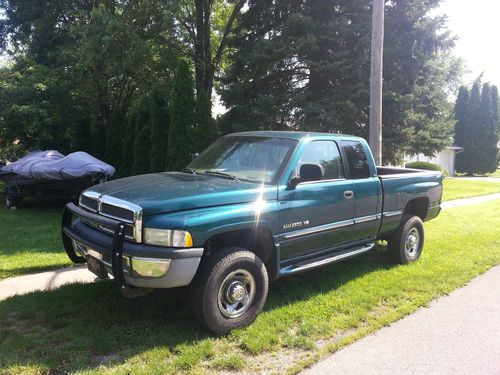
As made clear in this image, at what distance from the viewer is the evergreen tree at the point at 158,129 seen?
1330 centimetres

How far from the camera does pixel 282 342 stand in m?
4.09

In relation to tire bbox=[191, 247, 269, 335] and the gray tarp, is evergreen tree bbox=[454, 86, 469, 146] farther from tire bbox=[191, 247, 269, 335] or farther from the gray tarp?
tire bbox=[191, 247, 269, 335]

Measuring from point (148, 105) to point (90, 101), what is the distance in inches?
165

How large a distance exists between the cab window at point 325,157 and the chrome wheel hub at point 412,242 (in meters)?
1.95

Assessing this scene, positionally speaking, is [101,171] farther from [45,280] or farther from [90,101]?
[90,101]

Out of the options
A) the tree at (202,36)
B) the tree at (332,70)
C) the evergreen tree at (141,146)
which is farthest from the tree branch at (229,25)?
the evergreen tree at (141,146)

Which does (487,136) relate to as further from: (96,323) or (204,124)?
(96,323)

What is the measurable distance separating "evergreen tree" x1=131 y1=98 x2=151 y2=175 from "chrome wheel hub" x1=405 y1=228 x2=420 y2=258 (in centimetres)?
911

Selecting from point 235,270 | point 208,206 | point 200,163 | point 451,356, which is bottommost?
point 451,356

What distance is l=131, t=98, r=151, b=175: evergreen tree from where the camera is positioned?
13930 millimetres

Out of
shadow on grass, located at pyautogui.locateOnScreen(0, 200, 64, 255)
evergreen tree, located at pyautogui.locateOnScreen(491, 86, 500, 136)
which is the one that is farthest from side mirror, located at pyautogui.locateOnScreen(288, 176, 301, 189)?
evergreen tree, located at pyautogui.locateOnScreen(491, 86, 500, 136)

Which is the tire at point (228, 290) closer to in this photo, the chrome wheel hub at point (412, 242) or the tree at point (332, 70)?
the chrome wheel hub at point (412, 242)

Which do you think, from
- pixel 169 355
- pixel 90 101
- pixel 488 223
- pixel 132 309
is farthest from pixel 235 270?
pixel 90 101

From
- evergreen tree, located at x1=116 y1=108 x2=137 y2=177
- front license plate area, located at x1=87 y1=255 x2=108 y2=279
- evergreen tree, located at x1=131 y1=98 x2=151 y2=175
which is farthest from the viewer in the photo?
evergreen tree, located at x1=116 y1=108 x2=137 y2=177
